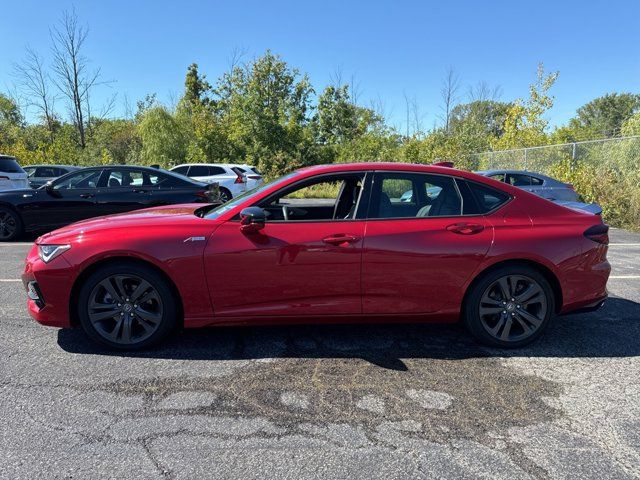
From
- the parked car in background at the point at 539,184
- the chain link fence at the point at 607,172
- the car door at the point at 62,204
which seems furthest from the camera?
the chain link fence at the point at 607,172

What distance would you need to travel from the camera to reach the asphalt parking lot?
234 centimetres

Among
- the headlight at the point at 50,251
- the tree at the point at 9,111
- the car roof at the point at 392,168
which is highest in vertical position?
the tree at the point at 9,111

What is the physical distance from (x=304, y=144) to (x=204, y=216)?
2468 cm

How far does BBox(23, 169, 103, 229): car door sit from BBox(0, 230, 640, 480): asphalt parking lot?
4.98 metres

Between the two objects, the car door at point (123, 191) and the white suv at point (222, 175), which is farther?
the white suv at point (222, 175)

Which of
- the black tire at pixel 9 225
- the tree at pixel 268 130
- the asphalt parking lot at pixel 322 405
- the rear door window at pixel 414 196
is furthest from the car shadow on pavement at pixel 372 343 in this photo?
the tree at pixel 268 130

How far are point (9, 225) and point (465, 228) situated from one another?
9.06 meters

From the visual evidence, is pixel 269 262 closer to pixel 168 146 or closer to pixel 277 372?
pixel 277 372

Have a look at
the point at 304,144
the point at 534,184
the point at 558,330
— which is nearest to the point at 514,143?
the point at 304,144

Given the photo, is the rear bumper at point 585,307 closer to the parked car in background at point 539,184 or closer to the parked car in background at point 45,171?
the parked car in background at point 539,184

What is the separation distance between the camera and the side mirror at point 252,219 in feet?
11.5

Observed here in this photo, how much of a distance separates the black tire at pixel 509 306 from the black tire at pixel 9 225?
8.89 m

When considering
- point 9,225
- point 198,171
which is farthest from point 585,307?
point 198,171

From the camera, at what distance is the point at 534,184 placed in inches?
484
